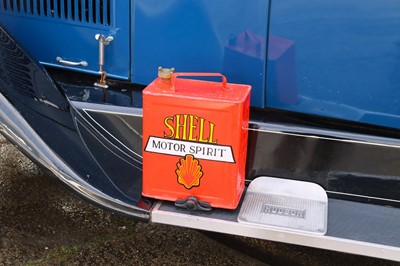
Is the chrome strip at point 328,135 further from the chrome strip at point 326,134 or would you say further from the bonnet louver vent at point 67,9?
the bonnet louver vent at point 67,9

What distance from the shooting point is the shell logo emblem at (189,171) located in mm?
1686

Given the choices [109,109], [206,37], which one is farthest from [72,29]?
[206,37]

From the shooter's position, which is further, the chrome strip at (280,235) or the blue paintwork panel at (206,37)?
the blue paintwork panel at (206,37)

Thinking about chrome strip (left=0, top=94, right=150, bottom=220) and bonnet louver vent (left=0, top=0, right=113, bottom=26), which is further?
bonnet louver vent (left=0, top=0, right=113, bottom=26)

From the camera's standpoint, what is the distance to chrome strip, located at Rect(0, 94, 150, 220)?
169 cm

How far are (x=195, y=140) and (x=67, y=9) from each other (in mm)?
883

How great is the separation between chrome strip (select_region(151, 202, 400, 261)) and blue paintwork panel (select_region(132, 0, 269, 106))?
491mm

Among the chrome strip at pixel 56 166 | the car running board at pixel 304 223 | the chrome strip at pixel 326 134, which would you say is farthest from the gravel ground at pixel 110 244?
the chrome strip at pixel 326 134

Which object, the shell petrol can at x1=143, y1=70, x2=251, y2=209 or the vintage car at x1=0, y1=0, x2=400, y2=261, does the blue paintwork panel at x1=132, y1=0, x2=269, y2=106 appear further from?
Answer: the shell petrol can at x1=143, y1=70, x2=251, y2=209

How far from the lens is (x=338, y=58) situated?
1.79m

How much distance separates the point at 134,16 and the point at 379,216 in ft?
3.49

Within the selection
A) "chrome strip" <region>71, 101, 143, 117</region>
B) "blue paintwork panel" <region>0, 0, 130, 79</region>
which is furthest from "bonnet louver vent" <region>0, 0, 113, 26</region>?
"chrome strip" <region>71, 101, 143, 117</region>

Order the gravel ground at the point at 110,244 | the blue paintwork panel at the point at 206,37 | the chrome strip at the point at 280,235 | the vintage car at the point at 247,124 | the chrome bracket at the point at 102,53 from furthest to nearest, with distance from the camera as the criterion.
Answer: the gravel ground at the point at 110,244 → the chrome bracket at the point at 102,53 → the blue paintwork panel at the point at 206,37 → the vintage car at the point at 247,124 → the chrome strip at the point at 280,235

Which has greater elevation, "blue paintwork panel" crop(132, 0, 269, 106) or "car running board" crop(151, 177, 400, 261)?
"blue paintwork panel" crop(132, 0, 269, 106)
